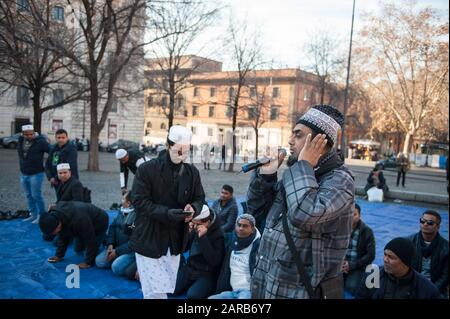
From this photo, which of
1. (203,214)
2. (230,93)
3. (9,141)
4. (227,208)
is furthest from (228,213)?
(9,141)

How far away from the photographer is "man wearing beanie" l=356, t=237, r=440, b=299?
2939 millimetres

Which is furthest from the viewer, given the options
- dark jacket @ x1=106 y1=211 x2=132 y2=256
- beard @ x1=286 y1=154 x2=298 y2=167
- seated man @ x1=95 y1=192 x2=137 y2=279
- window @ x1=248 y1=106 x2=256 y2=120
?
window @ x1=248 y1=106 x2=256 y2=120

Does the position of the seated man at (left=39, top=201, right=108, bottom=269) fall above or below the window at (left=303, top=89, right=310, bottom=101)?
below

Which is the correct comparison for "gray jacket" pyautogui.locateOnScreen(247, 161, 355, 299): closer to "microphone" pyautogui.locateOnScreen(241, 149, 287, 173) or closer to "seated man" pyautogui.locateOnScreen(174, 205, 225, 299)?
"microphone" pyautogui.locateOnScreen(241, 149, 287, 173)

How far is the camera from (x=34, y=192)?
266 inches

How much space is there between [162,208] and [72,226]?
2.41m

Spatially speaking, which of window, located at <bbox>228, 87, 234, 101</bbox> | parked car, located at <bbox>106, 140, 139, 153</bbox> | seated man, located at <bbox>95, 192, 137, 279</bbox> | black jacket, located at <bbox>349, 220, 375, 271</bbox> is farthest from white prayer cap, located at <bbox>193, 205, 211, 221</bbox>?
parked car, located at <bbox>106, 140, 139, 153</bbox>

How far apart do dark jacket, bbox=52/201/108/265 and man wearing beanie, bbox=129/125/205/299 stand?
6.68 ft

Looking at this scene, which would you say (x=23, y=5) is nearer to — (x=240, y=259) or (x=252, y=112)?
(x=240, y=259)

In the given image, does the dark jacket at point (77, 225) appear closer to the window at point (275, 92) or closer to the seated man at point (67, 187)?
the seated man at point (67, 187)

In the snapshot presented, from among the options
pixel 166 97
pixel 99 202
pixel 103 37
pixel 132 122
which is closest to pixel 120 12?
pixel 103 37
